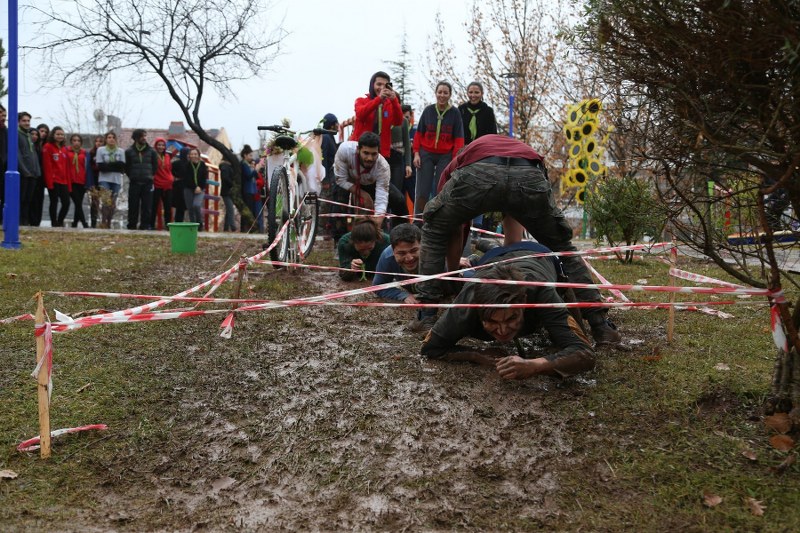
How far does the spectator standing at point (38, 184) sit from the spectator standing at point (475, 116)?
25.9 ft

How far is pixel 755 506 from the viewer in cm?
257

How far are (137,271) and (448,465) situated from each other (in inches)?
211

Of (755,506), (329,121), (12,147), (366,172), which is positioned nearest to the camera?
(755,506)

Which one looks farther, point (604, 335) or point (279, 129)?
point (279, 129)

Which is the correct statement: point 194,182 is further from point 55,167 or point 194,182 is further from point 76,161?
point 55,167

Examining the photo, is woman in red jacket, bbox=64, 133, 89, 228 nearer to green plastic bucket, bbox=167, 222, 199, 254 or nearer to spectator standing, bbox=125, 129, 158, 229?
spectator standing, bbox=125, 129, 158, 229

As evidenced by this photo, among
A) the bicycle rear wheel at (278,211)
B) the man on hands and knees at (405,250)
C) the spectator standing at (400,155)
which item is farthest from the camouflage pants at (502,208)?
the spectator standing at (400,155)

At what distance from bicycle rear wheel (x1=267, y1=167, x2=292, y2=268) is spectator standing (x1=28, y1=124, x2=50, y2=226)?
7.50 metres

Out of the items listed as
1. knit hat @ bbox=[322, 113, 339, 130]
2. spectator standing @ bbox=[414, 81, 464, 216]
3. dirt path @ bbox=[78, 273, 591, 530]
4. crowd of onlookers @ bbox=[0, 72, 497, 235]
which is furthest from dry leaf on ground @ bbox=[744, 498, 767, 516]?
knit hat @ bbox=[322, 113, 339, 130]

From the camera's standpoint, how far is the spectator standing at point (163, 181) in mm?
14672

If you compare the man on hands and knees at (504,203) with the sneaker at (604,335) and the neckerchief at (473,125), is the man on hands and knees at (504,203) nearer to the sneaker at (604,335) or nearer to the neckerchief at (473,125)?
the sneaker at (604,335)

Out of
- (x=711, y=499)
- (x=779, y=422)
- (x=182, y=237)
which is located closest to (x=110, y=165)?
(x=182, y=237)

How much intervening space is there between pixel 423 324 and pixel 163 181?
11.2m

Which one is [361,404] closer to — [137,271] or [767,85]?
[767,85]
